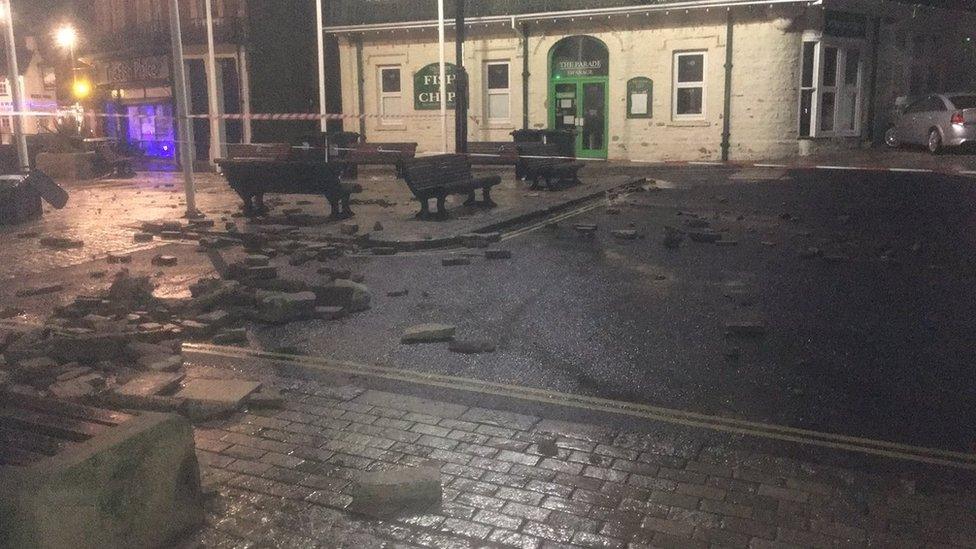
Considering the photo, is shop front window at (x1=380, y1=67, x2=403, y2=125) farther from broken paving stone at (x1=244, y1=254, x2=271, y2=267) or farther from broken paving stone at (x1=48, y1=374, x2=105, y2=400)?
broken paving stone at (x1=48, y1=374, x2=105, y2=400)

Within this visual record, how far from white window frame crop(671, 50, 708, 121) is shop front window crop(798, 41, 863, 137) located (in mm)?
2614

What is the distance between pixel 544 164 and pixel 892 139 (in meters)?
12.5

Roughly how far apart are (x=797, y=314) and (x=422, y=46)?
72.9 ft

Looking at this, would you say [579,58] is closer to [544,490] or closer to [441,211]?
[441,211]

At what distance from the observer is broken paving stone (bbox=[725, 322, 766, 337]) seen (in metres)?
6.87

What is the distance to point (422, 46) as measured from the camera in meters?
27.7

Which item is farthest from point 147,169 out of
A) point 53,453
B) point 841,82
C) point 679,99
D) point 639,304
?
point 53,453

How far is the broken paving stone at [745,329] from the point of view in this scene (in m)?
6.87

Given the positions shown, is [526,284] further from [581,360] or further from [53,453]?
[53,453]

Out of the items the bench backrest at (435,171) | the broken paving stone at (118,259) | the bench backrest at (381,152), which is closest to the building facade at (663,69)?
the bench backrest at (381,152)

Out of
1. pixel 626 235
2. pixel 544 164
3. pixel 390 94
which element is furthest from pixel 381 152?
pixel 390 94

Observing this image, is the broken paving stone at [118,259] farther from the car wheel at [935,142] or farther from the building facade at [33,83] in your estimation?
the building facade at [33,83]

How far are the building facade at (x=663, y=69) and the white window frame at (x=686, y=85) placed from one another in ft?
0.14

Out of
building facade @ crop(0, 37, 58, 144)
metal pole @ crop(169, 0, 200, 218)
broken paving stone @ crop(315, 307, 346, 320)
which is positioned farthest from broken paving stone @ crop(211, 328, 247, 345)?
building facade @ crop(0, 37, 58, 144)
